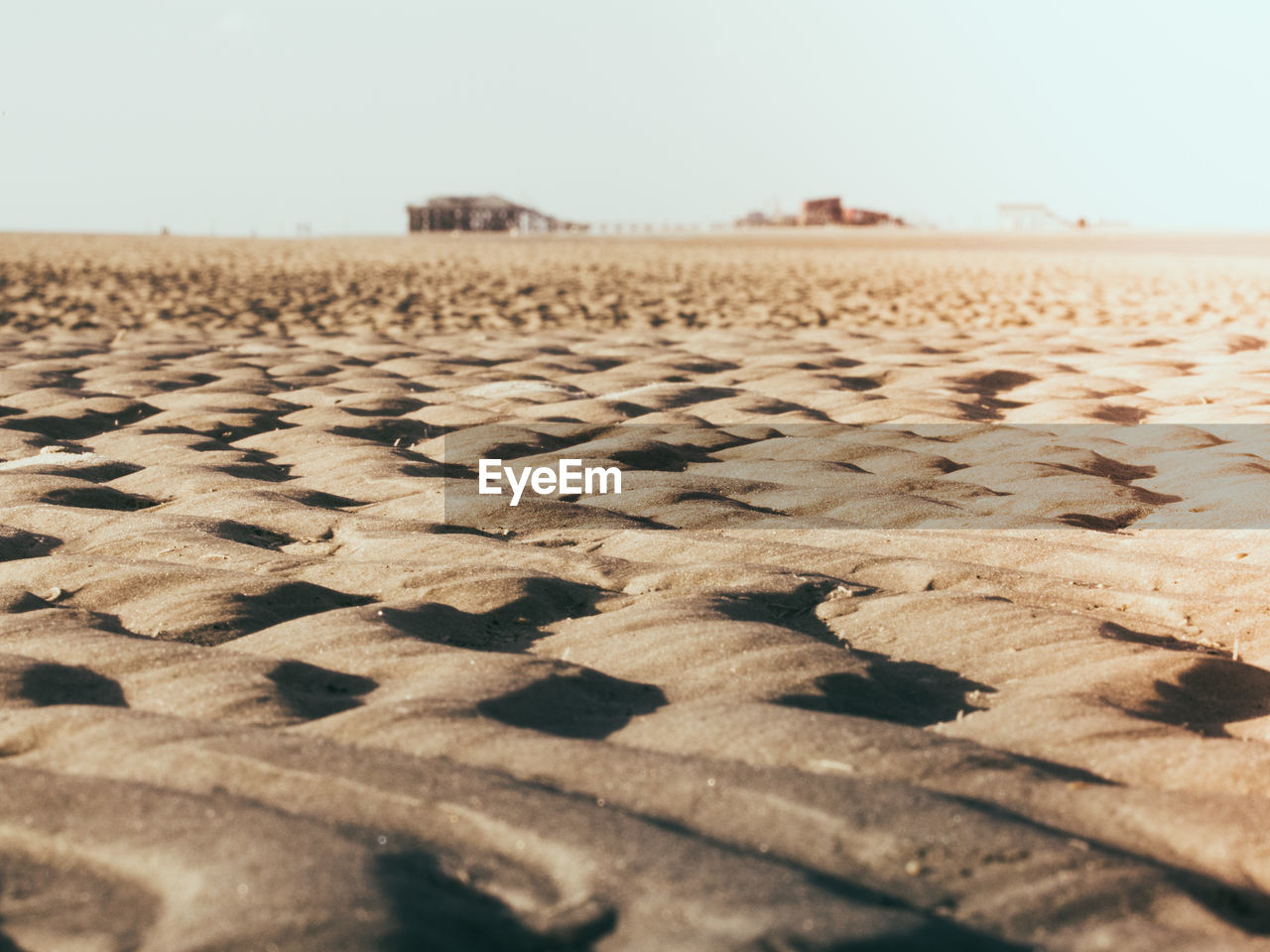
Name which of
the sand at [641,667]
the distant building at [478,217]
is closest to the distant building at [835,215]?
the distant building at [478,217]

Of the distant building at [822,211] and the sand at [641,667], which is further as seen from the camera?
the distant building at [822,211]

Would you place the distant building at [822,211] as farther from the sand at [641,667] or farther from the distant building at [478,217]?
the sand at [641,667]

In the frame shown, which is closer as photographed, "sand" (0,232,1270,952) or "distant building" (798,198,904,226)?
"sand" (0,232,1270,952)

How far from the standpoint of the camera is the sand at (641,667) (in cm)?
124

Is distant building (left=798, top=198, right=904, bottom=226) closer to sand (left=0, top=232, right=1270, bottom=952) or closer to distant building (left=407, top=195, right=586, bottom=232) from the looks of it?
distant building (left=407, top=195, right=586, bottom=232)

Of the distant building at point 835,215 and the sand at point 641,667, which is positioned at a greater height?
the distant building at point 835,215

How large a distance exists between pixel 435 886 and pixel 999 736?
0.79 m

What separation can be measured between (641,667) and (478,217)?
42.6 m

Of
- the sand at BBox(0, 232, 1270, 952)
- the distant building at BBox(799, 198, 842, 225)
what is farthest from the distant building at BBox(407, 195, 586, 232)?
the sand at BBox(0, 232, 1270, 952)

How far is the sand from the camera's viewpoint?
1238 millimetres

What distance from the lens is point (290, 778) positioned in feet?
4.76

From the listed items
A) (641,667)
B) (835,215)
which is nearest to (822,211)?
(835,215)

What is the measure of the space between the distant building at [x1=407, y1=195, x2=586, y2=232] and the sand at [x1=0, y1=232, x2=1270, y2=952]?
38474 mm

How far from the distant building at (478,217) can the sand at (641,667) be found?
38.5 m
